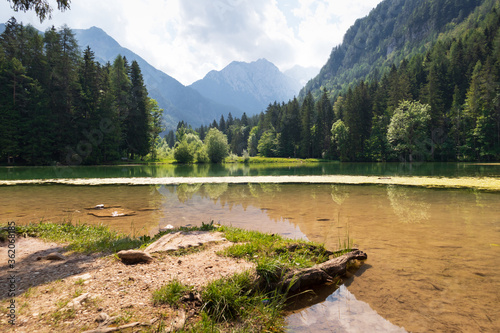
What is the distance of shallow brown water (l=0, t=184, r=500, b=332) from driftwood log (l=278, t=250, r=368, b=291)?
377mm

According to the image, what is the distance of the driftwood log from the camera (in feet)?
17.3

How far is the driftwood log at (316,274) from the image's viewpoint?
17.3 feet

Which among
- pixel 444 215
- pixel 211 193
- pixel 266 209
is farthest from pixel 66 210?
pixel 444 215

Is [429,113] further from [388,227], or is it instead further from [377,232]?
[377,232]

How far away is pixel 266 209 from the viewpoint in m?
14.1

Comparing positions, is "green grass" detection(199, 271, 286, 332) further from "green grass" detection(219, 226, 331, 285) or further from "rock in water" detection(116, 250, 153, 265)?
"rock in water" detection(116, 250, 153, 265)

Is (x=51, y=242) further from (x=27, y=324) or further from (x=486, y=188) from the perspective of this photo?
(x=486, y=188)

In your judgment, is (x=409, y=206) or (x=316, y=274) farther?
(x=409, y=206)

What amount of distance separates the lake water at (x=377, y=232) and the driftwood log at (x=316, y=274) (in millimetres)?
264

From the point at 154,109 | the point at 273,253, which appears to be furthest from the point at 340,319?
the point at 154,109

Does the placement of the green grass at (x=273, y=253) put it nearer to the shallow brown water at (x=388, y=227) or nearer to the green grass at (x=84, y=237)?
the shallow brown water at (x=388, y=227)

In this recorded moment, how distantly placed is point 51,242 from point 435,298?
10.3 meters

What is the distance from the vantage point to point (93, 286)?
4.54m

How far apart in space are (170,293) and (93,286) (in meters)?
1.49
